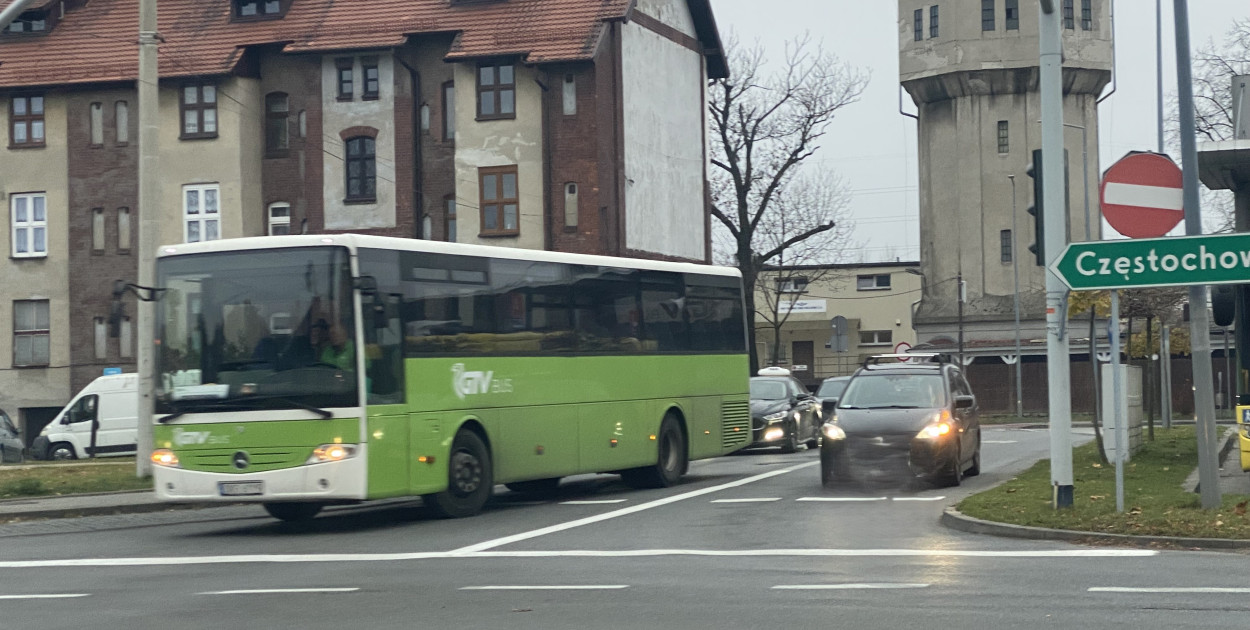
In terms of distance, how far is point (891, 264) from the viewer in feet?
305

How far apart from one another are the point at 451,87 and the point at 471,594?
38.2 meters

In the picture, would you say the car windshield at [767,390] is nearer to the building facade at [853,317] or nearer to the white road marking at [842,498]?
the white road marking at [842,498]

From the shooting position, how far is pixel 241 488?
15.8 m

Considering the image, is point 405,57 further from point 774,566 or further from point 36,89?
point 774,566

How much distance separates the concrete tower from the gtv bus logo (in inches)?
2035

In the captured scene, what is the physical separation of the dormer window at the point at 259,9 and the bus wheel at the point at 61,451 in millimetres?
16170

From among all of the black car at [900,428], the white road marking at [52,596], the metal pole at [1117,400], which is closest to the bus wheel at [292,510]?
the black car at [900,428]

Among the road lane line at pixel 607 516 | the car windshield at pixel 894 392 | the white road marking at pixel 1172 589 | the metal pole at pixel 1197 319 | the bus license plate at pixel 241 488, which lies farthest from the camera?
the car windshield at pixel 894 392

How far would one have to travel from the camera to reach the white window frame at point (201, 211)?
159ft

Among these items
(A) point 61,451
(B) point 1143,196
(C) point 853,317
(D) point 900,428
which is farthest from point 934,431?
(C) point 853,317

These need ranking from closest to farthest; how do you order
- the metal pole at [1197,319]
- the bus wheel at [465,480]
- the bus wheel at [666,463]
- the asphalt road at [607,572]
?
the asphalt road at [607,572] → the metal pole at [1197,319] → the bus wheel at [465,480] → the bus wheel at [666,463]

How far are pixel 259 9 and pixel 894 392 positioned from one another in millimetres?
33908

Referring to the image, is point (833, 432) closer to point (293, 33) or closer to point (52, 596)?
point (52, 596)

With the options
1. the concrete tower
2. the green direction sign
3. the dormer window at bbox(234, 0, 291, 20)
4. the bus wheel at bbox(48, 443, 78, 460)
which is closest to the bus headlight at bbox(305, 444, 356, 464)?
the green direction sign
